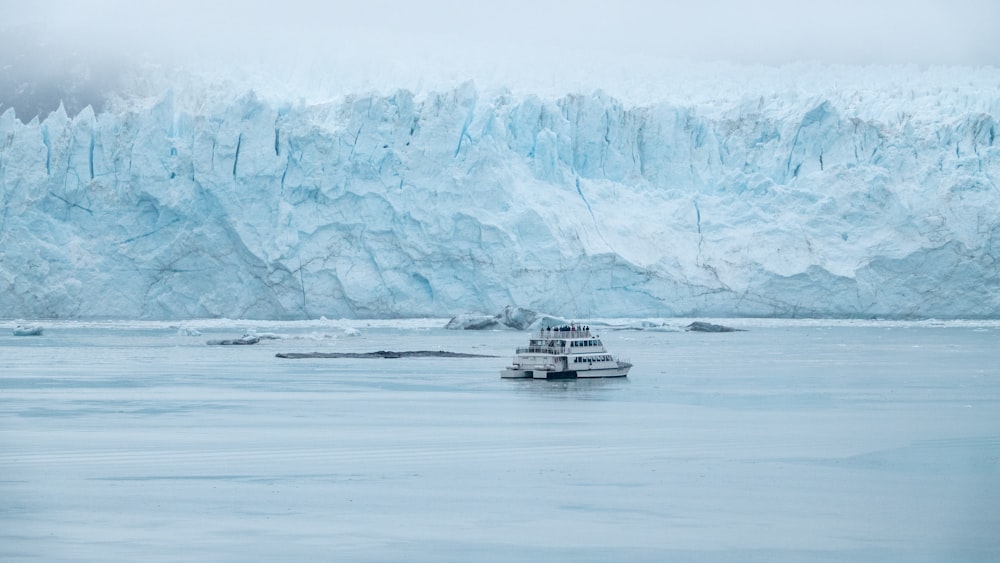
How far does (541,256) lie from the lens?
92.1ft

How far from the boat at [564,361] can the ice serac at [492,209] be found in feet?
30.2

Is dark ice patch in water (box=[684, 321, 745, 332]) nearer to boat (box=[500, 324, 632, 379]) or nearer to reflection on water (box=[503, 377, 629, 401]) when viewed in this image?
boat (box=[500, 324, 632, 379])

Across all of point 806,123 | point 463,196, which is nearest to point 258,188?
point 463,196

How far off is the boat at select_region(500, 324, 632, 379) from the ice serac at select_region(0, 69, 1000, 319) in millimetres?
9212

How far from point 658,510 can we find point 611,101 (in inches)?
918

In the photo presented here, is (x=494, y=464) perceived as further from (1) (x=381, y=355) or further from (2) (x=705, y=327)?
(2) (x=705, y=327)

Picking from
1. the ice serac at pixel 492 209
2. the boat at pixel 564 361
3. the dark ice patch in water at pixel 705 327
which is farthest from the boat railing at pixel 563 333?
the dark ice patch in water at pixel 705 327

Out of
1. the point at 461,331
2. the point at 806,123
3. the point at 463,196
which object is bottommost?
the point at 461,331

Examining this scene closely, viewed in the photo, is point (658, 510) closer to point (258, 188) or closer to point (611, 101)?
point (258, 188)

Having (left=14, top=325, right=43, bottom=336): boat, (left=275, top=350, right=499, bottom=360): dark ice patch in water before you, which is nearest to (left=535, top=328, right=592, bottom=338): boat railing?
(left=275, top=350, right=499, bottom=360): dark ice patch in water

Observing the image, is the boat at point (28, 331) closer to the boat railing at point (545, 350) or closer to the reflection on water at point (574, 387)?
the boat railing at point (545, 350)

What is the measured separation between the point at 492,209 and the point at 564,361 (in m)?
10.3

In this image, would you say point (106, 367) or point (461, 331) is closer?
point (106, 367)

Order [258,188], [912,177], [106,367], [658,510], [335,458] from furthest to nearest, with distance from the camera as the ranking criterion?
[912,177] < [258,188] < [106,367] < [335,458] < [658,510]
